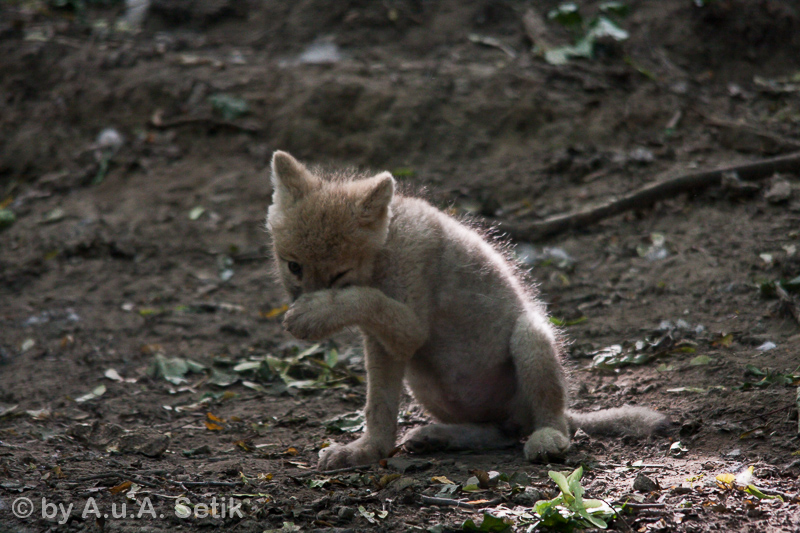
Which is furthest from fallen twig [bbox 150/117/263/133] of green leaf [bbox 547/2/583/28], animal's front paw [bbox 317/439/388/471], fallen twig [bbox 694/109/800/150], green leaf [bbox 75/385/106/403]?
animal's front paw [bbox 317/439/388/471]

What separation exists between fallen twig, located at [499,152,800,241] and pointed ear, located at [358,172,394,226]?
9.98 feet

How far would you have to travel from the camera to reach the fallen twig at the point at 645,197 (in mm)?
6961

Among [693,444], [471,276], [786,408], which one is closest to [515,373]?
[471,276]

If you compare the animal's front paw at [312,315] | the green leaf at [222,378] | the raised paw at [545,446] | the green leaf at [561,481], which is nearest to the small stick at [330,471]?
the animal's front paw at [312,315]

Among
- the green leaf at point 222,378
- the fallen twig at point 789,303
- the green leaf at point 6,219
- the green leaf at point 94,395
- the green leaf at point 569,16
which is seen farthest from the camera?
the green leaf at point 569,16

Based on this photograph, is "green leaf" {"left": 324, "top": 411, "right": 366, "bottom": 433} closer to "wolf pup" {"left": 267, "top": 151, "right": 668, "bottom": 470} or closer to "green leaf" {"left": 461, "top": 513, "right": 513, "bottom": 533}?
"wolf pup" {"left": 267, "top": 151, "right": 668, "bottom": 470}

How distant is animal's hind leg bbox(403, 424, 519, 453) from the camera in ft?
14.6

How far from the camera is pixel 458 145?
8.40m

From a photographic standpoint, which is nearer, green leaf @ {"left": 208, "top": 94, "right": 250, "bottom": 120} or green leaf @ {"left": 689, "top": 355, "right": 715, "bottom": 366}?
green leaf @ {"left": 689, "top": 355, "right": 715, "bottom": 366}

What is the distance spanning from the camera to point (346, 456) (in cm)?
418

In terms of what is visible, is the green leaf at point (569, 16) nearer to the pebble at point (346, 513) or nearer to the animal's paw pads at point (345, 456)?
the animal's paw pads at point (345, 456)

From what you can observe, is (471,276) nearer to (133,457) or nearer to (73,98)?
(133,457)

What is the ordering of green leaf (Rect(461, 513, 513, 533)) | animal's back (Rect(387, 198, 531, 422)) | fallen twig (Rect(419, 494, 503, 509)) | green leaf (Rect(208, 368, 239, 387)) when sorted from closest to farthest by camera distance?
green leaf (Rect(461, 513, 513, 533)) → fallen twig (Rect(419, 494, 503, 509)) → animal's back (Rect(387, 198, 531, 422)) → green leaf (Rect(208, 368, 239, 387))

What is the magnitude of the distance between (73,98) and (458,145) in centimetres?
455
